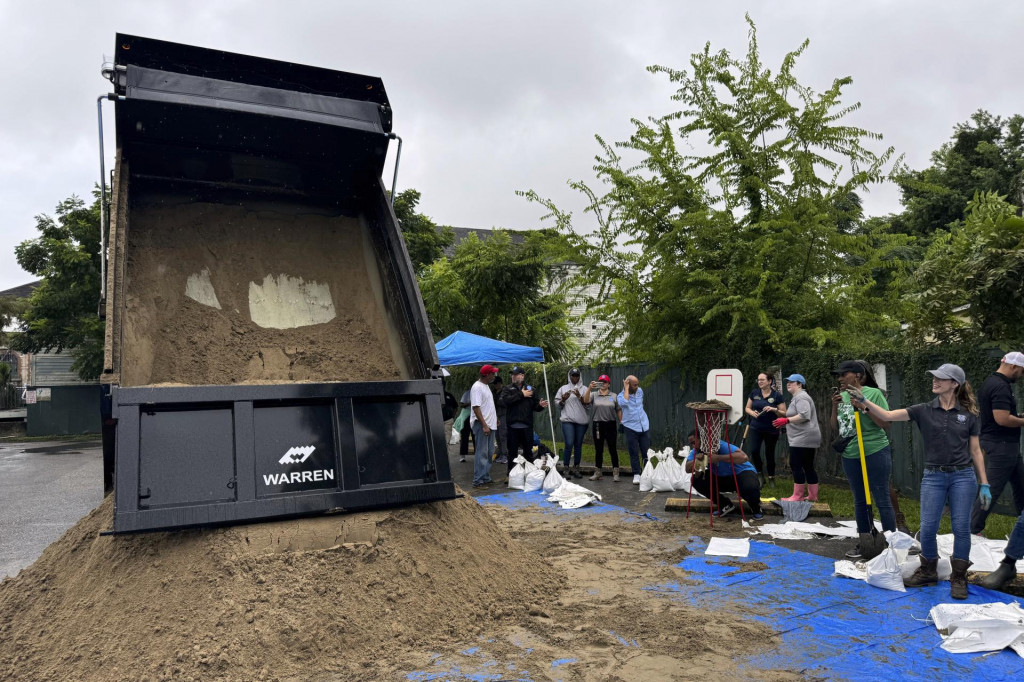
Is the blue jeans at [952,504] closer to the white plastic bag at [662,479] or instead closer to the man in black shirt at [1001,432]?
the man in black shirt at [1001,432]

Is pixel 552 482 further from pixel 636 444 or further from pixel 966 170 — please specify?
pixel 966 170

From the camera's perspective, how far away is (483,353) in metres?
14.5

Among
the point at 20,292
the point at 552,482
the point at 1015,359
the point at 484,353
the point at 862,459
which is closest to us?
the point at 1015,359

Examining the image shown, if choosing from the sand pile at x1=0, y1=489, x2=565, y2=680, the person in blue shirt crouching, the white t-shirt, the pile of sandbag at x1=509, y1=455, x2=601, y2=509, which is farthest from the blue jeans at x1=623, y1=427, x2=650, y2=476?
the sand pile at x1=0, y1=489, x2=565, y2=680

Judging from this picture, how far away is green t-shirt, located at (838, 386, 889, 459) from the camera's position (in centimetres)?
611

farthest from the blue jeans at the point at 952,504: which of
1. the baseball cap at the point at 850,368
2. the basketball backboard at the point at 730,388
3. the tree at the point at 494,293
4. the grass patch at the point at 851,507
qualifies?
the tree at the point at 494,293

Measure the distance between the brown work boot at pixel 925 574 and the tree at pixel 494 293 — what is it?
1538cm

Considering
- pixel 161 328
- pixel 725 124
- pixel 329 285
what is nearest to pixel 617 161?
pixel 725 124

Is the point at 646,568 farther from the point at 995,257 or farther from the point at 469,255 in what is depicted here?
the point at 469,255

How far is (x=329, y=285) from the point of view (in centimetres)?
588

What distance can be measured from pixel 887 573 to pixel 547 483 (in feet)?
Answer: 17.7

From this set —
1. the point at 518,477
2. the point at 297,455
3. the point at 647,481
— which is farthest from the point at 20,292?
the point at 297,455

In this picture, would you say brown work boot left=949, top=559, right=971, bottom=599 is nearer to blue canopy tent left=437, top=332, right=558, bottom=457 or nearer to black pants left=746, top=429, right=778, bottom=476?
black pants left=746, top=429, right=778, bottom=476

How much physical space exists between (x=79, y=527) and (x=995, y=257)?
9781 millimetres
